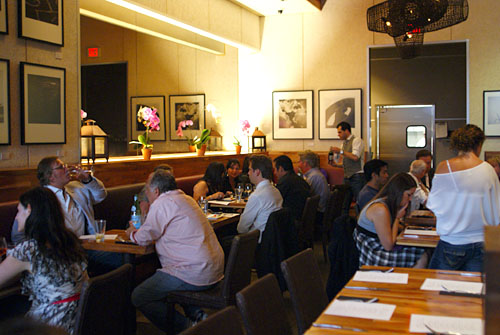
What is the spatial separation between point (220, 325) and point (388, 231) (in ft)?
8.41

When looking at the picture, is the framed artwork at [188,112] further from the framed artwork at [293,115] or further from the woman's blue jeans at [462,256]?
the woman's blue jeans at [462,256]

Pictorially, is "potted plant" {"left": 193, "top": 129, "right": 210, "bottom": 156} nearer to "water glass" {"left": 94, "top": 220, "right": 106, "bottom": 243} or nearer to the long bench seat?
the long bench seat

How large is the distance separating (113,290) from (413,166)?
195 inches

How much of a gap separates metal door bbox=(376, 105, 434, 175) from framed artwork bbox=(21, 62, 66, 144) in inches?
271

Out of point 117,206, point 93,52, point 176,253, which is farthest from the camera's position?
point 93,52

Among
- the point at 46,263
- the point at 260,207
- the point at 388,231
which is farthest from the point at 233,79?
the point at 46,263

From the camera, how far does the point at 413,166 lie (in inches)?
273

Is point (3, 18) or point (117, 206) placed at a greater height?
point (3, 18)

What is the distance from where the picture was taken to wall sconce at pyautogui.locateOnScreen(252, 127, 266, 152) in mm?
11570

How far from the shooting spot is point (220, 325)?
2055 mm

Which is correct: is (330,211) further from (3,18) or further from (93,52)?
(3,18)

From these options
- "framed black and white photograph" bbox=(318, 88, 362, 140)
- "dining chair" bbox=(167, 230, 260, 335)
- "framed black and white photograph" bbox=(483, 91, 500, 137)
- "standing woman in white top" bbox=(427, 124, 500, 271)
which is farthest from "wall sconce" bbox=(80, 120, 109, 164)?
"framed black and white photograph" bbox=(483, 91, 500, 137)

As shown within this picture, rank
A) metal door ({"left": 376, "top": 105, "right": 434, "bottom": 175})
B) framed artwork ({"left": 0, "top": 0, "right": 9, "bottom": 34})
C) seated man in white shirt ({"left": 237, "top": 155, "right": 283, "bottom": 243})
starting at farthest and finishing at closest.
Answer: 1. metal door ({"left": 376, "top": 105, "right": 434, "bottom": 175})
2. seated man in white shirt ({"left": 237, "top": 155, "right": 283, "bottom": 243})
3. framed artwork ({"left": 0, "top": 0, "right": 9, "bottom": 34})

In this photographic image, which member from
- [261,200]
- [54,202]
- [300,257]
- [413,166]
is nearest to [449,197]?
[300,257]
